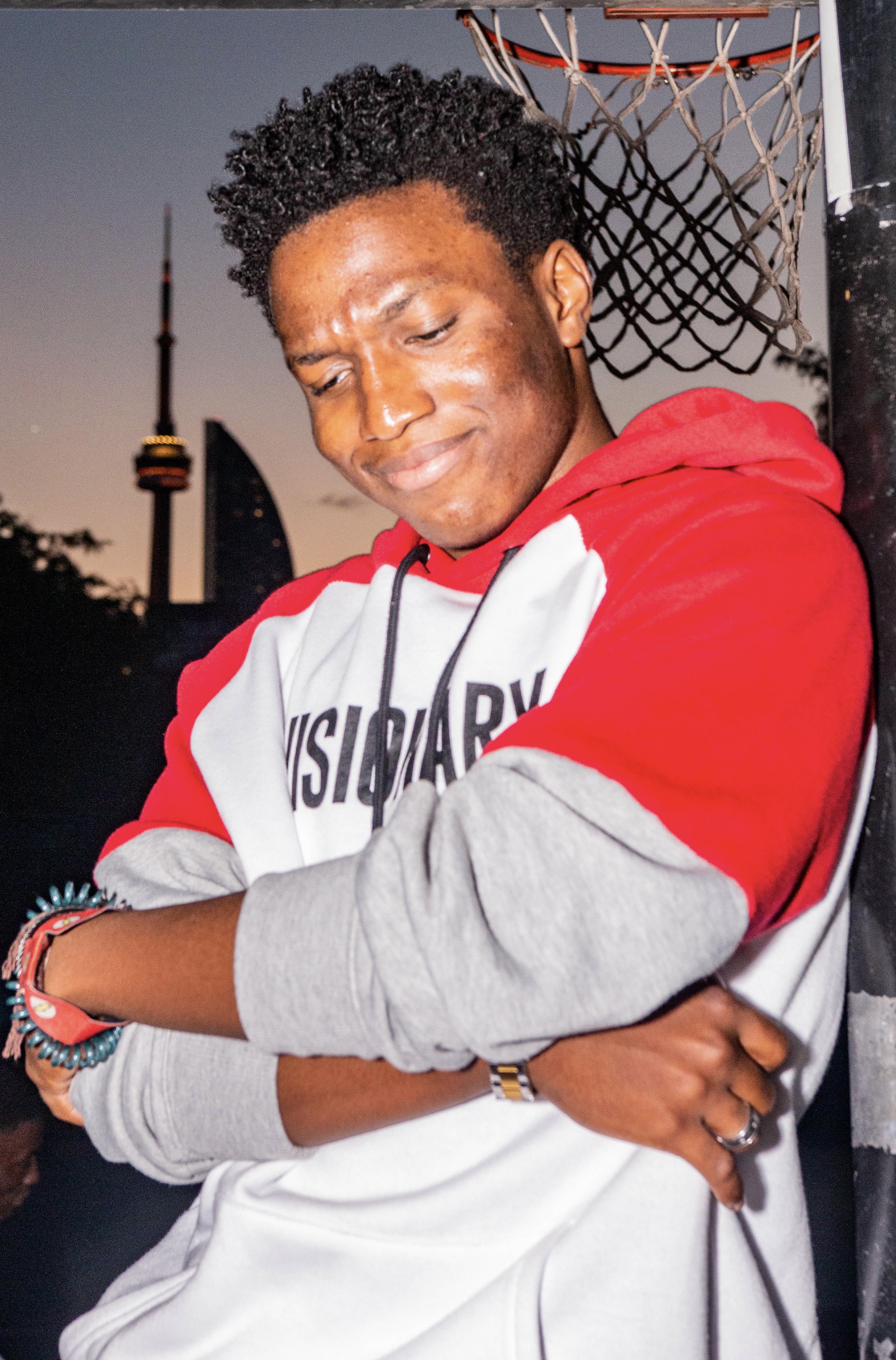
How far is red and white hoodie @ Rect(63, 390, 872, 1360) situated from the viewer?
664mm

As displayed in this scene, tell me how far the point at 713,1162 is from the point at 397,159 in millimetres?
892

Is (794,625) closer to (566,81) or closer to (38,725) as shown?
(566,81)

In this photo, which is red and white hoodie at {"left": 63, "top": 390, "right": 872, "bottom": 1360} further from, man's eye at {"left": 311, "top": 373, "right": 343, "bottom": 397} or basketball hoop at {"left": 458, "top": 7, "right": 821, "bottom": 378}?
basketball hoop at {"left": 458, "top": 7, "right": 821, "bottom": 378}

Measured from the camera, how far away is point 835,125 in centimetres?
95

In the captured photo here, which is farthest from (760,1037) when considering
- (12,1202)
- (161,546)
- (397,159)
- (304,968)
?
(161,546)

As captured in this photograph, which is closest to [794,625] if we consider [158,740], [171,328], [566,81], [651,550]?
[651,550]

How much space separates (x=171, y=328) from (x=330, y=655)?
38.5 meters

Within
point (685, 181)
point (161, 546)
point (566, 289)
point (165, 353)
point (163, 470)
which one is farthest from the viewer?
point (165, 353)

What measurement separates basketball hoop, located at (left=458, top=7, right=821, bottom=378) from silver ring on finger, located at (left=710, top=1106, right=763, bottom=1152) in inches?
46.8

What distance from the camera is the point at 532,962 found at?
65 cm

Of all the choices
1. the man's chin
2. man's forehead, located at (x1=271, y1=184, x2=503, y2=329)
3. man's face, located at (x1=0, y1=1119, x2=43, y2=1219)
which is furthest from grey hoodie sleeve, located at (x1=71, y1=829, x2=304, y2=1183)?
the man's chin

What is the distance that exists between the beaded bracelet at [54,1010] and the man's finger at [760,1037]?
1.77ft

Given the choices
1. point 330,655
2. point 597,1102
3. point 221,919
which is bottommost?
point 597,1102

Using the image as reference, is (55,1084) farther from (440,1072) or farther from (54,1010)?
(440,1072)
